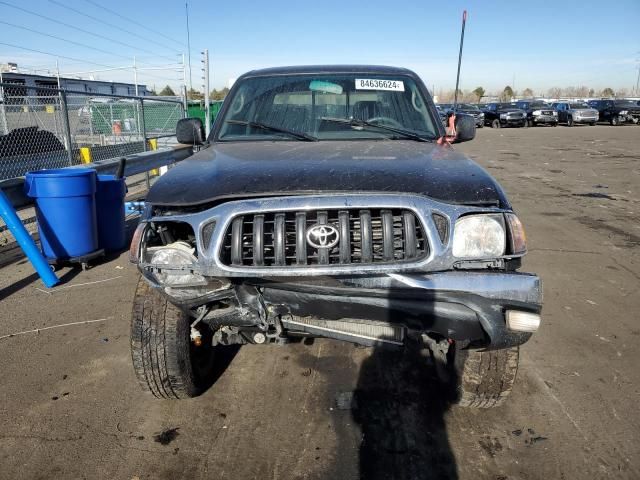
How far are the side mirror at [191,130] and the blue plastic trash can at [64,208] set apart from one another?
1.61 meters

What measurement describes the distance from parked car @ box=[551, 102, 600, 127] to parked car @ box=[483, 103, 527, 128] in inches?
118

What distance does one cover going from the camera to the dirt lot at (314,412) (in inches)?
97.0

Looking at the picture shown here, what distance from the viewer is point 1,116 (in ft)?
23.0

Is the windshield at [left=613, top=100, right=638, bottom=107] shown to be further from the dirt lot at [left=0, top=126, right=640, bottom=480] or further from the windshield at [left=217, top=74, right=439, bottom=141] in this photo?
the windshield at [left=217, top=74, right=439, bottom=141]

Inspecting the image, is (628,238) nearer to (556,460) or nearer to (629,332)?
(629,332)

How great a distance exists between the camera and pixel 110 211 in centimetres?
566

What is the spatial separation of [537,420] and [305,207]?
1799mm

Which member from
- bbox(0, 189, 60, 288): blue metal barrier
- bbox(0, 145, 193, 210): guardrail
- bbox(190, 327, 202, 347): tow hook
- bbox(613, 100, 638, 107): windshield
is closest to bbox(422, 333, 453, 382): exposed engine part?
bbox(190, 327, 202, 347): tow hook

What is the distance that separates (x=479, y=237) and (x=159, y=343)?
5.57ft

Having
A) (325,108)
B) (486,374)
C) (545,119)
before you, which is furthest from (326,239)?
(545,119)

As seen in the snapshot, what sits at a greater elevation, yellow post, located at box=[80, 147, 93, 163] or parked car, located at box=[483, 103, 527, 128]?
parked car, located at box=[483, 103, 527, 128]

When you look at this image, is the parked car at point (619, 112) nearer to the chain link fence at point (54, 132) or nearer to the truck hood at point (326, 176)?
the chain link fence at point (54, 132)

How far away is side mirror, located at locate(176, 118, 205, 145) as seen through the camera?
3980mm

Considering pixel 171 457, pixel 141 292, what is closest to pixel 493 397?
pixel 171 457
